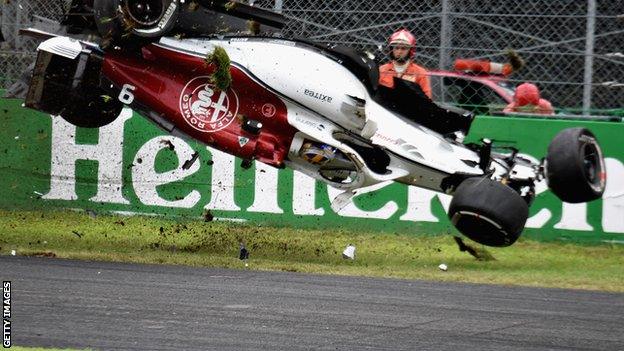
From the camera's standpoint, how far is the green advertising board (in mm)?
Result: 11461

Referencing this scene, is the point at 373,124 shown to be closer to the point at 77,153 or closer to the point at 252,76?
the point at 252,76

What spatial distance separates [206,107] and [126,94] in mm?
623

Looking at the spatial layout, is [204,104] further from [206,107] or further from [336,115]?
[336,115]

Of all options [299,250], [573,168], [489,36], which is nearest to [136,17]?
[299,250]

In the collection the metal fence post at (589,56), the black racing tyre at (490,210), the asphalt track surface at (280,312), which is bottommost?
the asphalt track surface at (280,312)

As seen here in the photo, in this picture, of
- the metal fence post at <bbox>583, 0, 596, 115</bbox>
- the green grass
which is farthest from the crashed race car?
the metal fence post at <bbox>583, 0, 596, 115</bbox>

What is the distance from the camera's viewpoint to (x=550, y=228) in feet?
37.7

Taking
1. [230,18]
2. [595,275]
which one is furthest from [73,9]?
[595,275]

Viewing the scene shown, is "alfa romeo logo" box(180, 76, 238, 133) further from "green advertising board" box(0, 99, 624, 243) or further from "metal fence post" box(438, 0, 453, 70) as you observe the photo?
"metal fence post" box(438, 0, 453, 70)

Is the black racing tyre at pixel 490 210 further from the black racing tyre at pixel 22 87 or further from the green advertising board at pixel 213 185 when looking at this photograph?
the black racing tyre at pixel 22 87

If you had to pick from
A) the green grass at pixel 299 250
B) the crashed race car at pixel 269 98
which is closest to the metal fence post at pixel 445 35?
the green grass at pixel 299 250

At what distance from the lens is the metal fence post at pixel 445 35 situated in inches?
462

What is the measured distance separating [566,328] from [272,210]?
502cm

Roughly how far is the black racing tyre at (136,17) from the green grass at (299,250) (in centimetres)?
175
